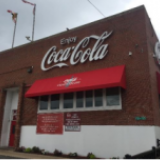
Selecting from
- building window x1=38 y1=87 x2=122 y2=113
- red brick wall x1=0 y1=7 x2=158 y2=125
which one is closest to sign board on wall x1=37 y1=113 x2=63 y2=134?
building window x1=38 y1=87 x2=122 y2=113

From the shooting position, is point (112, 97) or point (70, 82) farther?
point (70, 82)

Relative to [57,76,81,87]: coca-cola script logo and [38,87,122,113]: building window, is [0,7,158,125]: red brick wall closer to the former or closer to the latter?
[38,87,122,113]: building window

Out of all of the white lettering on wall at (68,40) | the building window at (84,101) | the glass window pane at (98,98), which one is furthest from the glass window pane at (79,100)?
the white lettering on wall at (68,40)

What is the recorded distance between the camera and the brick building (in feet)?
34.2

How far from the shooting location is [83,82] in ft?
38.1

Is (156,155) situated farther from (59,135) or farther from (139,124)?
(59,135)

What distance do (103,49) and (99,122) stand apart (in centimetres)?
446

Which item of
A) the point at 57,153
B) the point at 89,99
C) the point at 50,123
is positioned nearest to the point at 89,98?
the point at 89,99

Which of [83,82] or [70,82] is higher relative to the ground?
[70,82]

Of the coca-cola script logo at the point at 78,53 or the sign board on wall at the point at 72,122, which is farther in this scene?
the coca-cola script logo at the point at 78,53

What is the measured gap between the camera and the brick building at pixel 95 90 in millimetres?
10430

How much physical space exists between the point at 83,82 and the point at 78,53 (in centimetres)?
261

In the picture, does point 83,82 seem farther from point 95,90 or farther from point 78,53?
point 78,53

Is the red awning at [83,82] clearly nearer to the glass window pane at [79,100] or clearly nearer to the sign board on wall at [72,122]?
the glass window pane at [79,100]
